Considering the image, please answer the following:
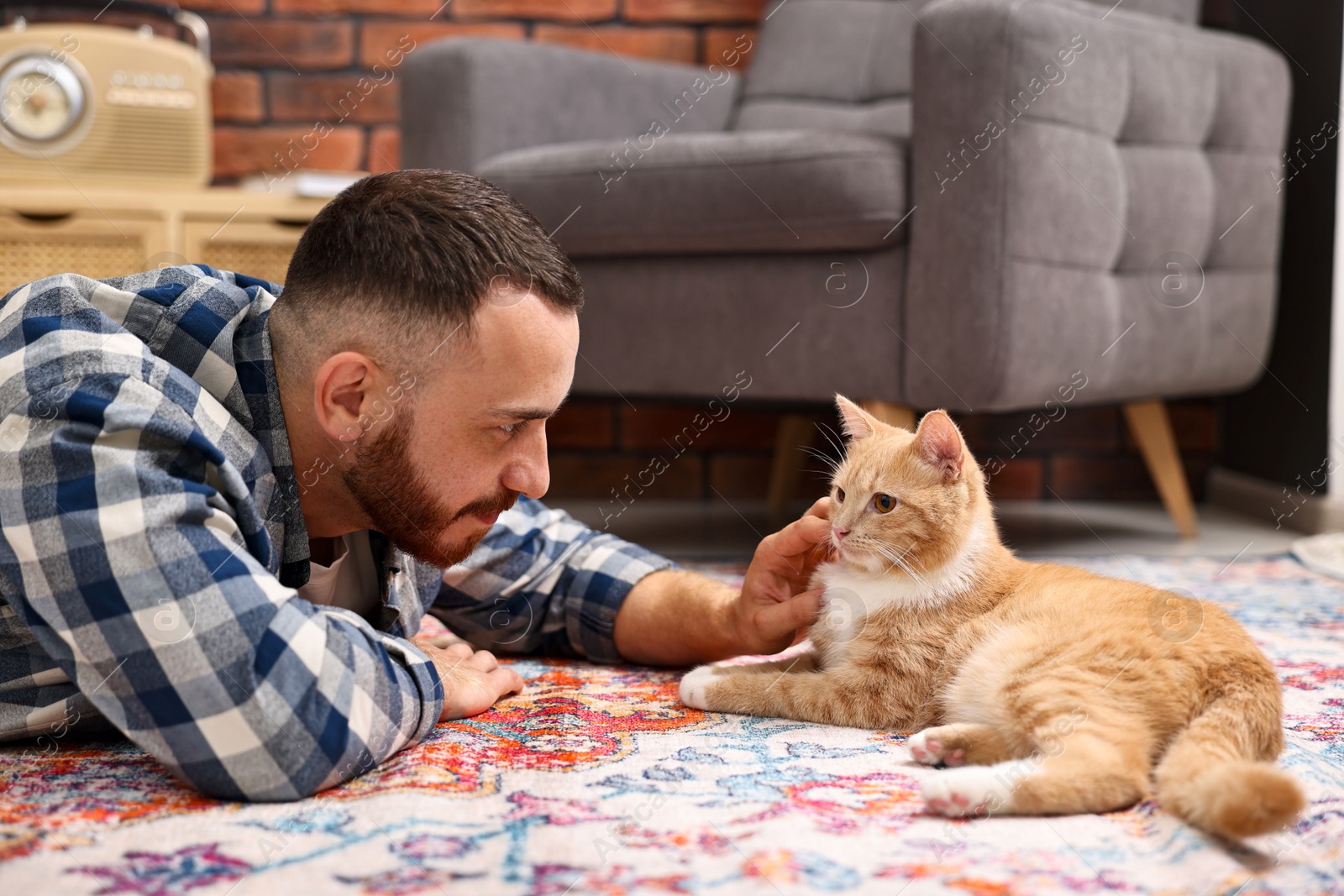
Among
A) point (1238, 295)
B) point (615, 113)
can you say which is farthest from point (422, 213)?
point (1238, 295)

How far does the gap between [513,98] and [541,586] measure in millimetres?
1052

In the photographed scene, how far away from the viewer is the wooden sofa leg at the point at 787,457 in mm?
2283

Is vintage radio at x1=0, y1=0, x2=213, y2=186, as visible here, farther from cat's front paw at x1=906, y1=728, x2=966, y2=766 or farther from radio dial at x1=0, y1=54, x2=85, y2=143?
cat's front paw at x1=906, y1=728, x2=966, y2=766

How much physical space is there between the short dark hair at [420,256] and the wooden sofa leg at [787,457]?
56.6 inches

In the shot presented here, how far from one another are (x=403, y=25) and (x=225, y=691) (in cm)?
208

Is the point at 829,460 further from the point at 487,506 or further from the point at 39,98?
the point at 39,98

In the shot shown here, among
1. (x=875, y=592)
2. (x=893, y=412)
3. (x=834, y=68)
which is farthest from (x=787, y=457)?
(x=875, y=592)

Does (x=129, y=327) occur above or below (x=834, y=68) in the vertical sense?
below

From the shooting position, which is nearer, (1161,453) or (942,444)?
(942,444)

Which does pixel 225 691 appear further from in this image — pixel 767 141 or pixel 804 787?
pixel 767 141

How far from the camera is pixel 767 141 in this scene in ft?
5.15

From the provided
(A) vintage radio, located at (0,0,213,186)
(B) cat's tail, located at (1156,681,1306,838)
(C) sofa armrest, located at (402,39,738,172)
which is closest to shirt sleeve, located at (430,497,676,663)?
(B) cat's tail, located at (1156,681,1306,838)

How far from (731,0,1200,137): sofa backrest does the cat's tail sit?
1.60 metres

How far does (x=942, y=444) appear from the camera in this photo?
0.97 metres
